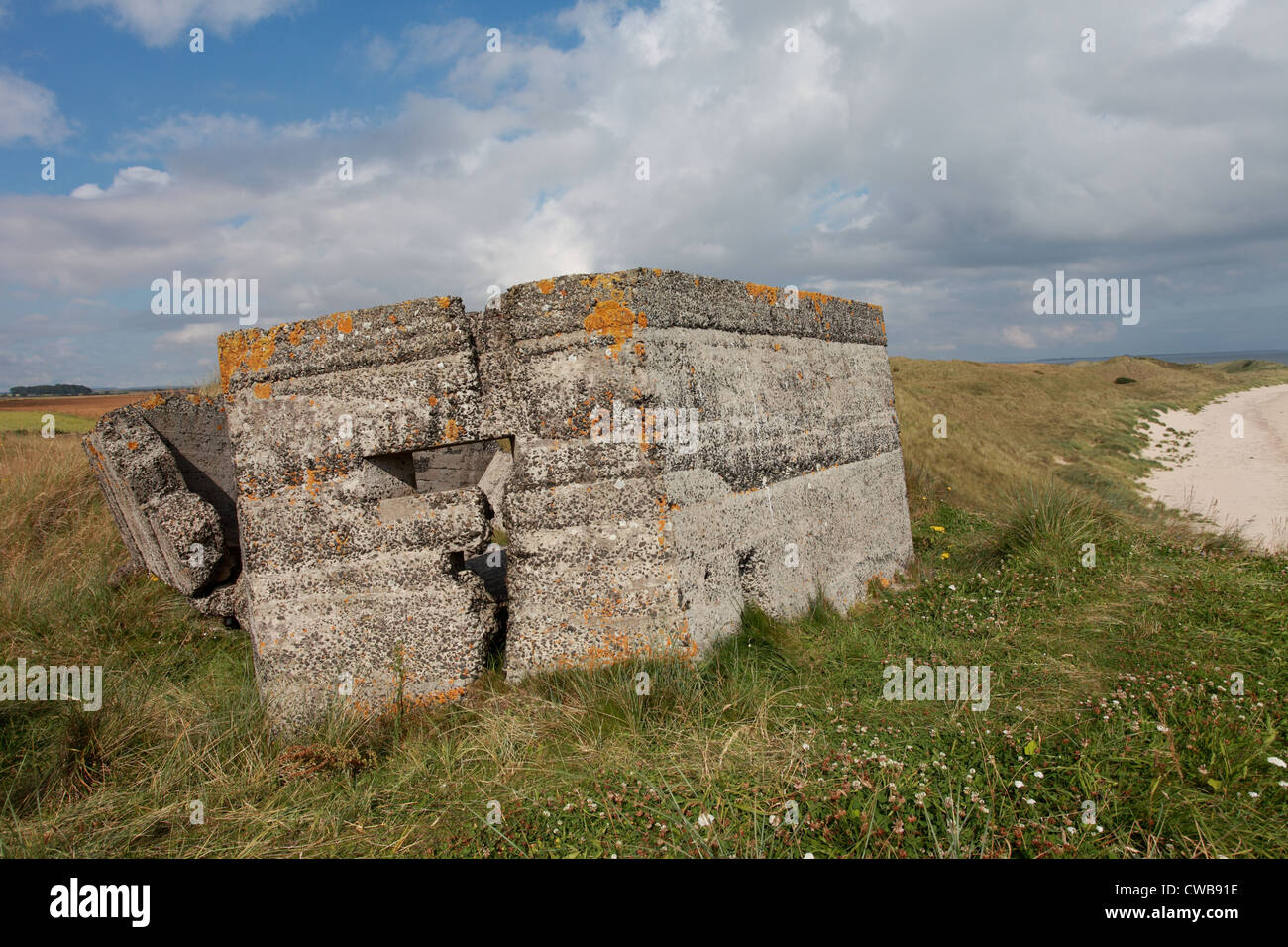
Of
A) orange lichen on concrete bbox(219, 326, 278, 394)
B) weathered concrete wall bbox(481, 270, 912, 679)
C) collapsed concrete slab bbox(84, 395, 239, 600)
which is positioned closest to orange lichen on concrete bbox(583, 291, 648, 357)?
weathered concrete wall bbox(481, 270, 912, 679)

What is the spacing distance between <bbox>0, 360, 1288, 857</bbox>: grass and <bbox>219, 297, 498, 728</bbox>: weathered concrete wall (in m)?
0.30

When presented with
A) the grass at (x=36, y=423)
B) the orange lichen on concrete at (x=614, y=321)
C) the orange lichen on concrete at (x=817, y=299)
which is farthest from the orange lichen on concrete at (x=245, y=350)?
the grass at (x=36, y=423)

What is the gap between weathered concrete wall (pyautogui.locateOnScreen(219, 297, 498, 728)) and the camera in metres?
4.30

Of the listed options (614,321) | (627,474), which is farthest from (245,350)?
(627,474)

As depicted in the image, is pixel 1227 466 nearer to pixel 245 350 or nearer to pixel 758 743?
pixel 758 743

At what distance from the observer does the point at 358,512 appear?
173 inches

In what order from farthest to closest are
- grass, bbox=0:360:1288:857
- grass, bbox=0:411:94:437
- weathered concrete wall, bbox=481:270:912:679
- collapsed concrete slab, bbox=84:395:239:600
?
grass, bbox=0:411:94:437, collapsed concrete slab, bbox=84:395:239:600, weathered concrete wall, bbox=481:270:912:679, grass, bbox=0:360:1288:857

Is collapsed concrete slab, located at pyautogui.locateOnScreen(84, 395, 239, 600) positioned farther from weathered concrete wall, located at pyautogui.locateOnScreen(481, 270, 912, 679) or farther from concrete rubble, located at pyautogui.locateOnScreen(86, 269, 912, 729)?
weathered concrete wall, located at pyautogui.locateOnScreen(481, 270, 912, 679)

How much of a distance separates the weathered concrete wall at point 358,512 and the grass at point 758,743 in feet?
0.98

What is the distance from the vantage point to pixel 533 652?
13.6 ft

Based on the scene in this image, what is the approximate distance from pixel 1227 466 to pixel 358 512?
71.8 ft

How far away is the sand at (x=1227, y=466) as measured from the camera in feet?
46.1
